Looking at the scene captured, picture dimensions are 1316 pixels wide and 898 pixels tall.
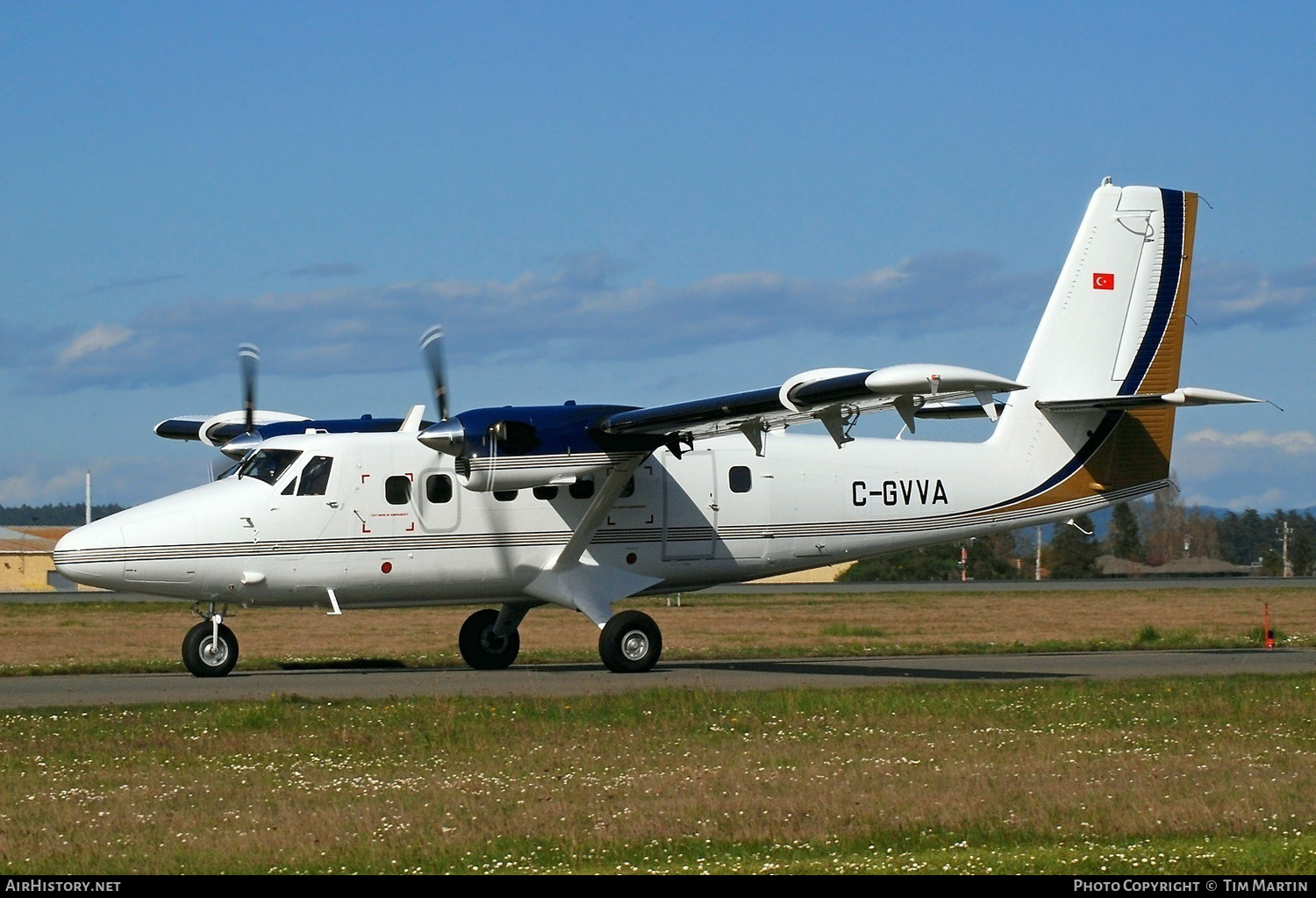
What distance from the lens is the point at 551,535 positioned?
20.9 m

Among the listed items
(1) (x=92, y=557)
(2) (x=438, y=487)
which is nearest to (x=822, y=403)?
(2) (x=438, y=487)

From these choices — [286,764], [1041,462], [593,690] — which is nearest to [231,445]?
[593,690]

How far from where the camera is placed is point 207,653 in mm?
19734

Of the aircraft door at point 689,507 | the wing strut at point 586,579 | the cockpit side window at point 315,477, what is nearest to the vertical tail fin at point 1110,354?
the aircraft door at point 689,507

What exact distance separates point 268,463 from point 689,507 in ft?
19.3

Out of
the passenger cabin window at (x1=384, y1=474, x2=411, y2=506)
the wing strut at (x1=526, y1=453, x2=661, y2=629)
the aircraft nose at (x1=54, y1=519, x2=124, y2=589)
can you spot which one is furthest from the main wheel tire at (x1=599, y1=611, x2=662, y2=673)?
the aircraft nose at (x1=54, y1=519, x2=124, y2=589)

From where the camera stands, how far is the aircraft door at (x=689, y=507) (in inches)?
846

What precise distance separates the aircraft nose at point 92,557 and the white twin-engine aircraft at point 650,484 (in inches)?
1.2

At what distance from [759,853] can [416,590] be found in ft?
40.0

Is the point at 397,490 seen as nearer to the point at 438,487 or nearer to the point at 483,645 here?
the point at 438,487

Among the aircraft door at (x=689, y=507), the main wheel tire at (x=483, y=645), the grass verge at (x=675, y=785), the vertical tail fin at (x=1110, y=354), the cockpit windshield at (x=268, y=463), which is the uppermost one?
the vertical tail fin at (x=1110, y=354)

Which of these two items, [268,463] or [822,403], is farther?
[268,463]

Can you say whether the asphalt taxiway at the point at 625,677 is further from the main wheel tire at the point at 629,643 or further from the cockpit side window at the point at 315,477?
the cockpit side window at the point at 315,477

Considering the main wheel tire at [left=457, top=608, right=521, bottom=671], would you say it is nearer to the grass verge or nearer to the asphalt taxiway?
the asphalt taxiway
